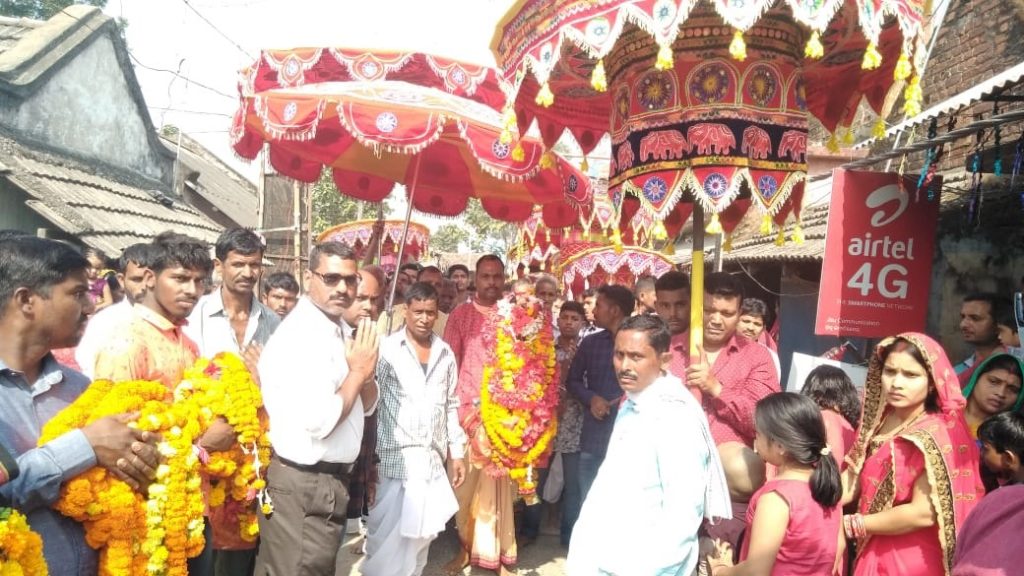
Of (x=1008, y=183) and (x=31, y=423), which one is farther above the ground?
(x=1008, y=183)

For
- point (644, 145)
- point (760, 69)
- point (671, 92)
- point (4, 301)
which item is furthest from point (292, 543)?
point (760, 69)

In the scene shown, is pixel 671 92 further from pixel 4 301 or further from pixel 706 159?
pixel 4 301

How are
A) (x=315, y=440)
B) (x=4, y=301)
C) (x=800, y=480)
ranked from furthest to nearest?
1. (x=315, y=440)
2. (x=800, y=480)
3. (x=4, y=301)

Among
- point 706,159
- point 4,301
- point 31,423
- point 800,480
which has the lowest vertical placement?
point 800,480

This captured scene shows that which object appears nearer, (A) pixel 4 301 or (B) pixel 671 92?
(A) pixel 4 301

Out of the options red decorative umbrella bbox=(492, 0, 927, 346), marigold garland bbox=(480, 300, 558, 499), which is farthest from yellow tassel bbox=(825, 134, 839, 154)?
marigold garland bbox=(480, 300, 558, 499)

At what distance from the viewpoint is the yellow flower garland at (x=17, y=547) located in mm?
1647

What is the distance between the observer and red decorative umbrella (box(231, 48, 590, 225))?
14.1 feet

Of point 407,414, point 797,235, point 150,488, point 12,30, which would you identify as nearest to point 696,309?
point 797,235

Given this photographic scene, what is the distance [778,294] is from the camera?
31.1 ft

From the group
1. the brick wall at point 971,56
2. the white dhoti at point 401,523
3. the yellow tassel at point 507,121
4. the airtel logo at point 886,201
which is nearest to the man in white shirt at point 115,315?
the white dhoti at point 401,523

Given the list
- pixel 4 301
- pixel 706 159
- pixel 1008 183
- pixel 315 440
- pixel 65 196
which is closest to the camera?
pixel 4 301

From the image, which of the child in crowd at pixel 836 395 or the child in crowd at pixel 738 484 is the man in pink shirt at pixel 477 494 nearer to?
the child in crowd at pixel 738 484

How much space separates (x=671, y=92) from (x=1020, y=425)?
222cm
